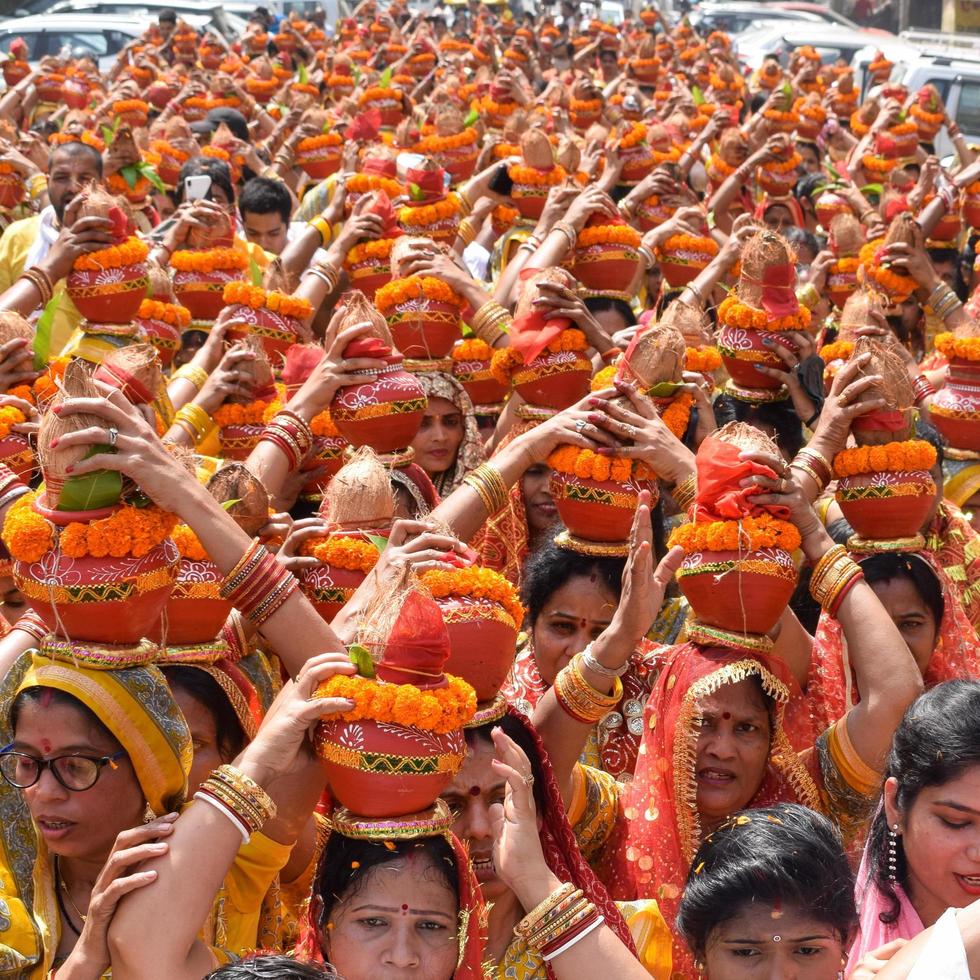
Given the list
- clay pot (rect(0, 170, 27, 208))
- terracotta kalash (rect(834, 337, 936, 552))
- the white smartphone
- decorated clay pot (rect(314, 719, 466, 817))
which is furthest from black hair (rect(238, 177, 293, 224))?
decorated clay pot (rect(314, 719, 466, 817))

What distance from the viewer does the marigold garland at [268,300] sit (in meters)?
5.94

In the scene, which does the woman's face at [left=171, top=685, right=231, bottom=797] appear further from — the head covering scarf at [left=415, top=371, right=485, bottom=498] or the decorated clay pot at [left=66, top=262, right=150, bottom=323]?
the decorated clay pot at [left=66, top=262, right=150, bottom=323]

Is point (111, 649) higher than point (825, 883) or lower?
higher

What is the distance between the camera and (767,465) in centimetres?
374

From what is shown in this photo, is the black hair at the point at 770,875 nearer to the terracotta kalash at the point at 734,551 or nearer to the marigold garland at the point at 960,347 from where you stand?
the terracotta kalash at the point at 734,551

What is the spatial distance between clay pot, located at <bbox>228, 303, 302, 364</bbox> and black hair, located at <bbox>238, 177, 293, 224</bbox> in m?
3.24

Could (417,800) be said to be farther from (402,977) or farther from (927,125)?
(927,125)

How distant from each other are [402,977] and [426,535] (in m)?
0.99

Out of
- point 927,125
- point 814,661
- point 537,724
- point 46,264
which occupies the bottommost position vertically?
point 927,125

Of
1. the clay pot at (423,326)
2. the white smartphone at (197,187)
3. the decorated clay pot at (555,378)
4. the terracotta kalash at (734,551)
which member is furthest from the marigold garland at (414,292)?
the white smartphone at (197,187)

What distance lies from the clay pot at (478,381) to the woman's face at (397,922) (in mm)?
3411

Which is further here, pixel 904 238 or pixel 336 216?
pixel 336 216

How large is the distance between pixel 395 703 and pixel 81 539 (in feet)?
2.17

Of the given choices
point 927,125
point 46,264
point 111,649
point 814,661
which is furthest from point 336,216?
point 927,125
